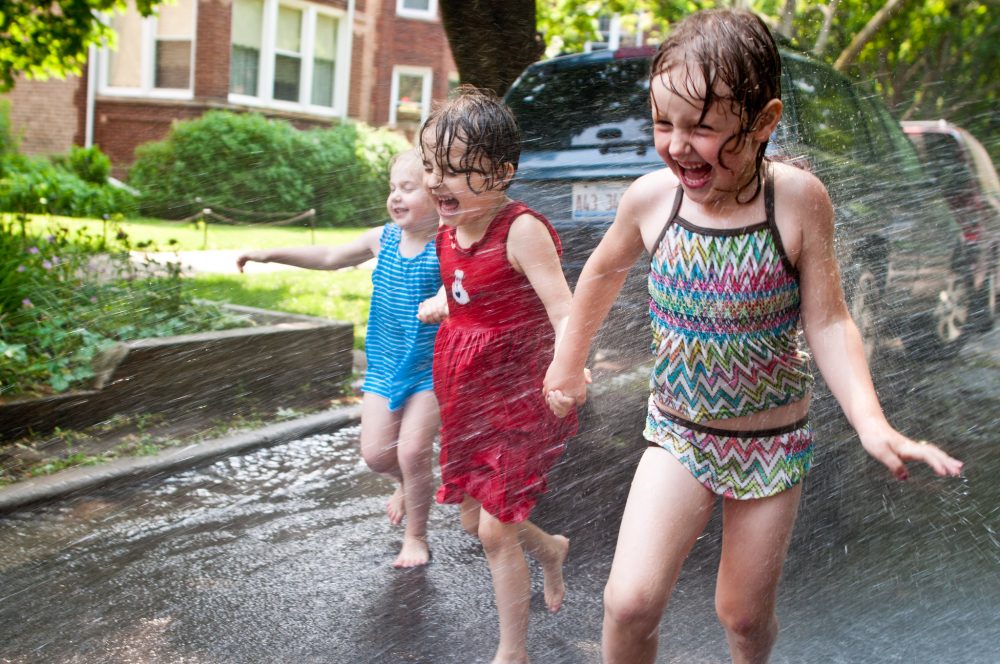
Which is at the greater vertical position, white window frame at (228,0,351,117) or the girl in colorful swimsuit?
white window frame at (228,0,351,117)

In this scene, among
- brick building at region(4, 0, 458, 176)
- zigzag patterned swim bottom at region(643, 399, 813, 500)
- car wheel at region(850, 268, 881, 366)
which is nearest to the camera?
zigzag patterned swim bottom at region(643, 399, 813, 500)

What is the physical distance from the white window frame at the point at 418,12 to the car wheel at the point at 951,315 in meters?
21.4

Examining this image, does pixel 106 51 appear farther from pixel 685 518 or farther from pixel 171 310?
pixel 685 518

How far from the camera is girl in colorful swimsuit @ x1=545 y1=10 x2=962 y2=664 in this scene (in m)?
2.28

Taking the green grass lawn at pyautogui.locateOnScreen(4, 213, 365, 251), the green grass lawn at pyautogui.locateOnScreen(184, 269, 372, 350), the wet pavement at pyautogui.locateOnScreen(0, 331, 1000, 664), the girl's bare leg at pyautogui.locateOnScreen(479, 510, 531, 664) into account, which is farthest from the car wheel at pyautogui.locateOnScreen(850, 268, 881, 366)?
the green grass lawn at pyautogui.locateOnScreen(4, 213, 365, 251)

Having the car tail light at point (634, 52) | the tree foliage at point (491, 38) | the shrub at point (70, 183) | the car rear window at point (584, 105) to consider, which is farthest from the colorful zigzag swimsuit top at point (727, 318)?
the shrub at point (70, 183)

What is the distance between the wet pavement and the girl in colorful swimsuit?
1044mm

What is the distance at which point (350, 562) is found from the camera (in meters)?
4.22

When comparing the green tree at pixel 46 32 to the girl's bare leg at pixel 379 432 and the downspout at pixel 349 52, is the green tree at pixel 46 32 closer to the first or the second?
the girl's bare leg at pixel 379 432

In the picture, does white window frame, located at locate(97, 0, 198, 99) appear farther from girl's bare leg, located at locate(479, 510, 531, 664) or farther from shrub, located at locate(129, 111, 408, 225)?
girl's bare leg, located at locate(479, 510, 531, 664)

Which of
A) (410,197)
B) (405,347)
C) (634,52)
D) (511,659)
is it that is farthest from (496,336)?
(634,52)

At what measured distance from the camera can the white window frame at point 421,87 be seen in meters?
26.5

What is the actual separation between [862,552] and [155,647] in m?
2.66

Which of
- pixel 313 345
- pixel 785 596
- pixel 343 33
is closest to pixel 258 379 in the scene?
pixel 313 345
